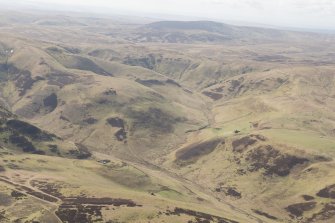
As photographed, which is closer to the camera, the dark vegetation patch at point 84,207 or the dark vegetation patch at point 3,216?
the dark vegetation patch at point 3,216

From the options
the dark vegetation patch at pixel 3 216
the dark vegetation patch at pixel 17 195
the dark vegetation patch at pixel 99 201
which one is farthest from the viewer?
the dark vegetation patch at pixel 99 201

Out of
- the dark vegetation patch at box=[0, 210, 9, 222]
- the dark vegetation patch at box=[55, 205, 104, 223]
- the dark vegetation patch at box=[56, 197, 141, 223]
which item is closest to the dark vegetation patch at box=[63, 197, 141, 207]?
the dark vegetation patch at box=[56, 197, 141, 223]

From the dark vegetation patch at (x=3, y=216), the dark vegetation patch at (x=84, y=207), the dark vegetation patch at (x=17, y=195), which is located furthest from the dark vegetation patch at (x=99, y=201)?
the dark vegetation patch at (x=3, y=216)

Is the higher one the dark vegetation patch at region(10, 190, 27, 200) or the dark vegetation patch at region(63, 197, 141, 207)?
the dark vegetation patch at region(10, 190, 27, 200)

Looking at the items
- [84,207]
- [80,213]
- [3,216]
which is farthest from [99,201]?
[3,216]

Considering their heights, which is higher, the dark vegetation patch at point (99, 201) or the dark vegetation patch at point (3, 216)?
the dark vegetation patch at point (3, 216)

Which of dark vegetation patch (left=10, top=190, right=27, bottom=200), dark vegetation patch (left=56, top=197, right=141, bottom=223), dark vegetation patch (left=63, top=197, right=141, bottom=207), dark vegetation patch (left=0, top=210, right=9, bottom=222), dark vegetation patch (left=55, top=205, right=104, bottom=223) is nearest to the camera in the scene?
dark vegetation patch (left=0, top=210, right=9, bottom=222)

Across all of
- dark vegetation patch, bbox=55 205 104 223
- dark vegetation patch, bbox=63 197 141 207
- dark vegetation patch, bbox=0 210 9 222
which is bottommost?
dark vegetation patch, bbox=63 197 141 207

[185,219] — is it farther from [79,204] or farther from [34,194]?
[34,194]

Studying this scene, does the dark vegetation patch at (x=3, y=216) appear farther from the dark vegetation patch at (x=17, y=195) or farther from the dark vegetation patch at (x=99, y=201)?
the dark vegetation patch at (x=99, y=201)

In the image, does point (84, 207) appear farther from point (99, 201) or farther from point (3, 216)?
point (3, 216)

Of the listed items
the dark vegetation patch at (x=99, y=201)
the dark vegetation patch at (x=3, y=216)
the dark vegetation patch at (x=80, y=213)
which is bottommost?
the dark vegetation patch at (x=99, y=201)

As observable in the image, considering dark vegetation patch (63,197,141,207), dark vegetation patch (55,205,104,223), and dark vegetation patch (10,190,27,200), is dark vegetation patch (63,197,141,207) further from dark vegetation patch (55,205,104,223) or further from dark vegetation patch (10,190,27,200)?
dark vegetation patch (10,190,27,200)
